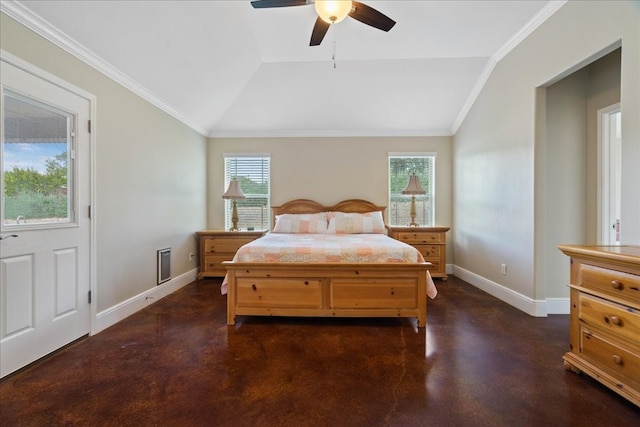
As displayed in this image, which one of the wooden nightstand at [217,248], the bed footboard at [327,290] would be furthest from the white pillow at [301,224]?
the bed footboard at [327,290]

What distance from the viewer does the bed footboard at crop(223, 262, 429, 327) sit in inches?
102

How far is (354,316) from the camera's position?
8.57 feet

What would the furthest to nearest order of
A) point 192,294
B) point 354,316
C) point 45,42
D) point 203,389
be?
1. point 192,294
2. point 354,316
3. point 45,42
4. point 203,389

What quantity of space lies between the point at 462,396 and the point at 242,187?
4.25 m

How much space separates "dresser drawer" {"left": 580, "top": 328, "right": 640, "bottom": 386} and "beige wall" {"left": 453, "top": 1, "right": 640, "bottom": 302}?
723 mm

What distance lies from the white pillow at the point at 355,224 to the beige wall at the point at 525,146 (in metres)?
1.37

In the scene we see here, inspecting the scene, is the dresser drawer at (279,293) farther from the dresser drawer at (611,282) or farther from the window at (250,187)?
the window at (250,187)

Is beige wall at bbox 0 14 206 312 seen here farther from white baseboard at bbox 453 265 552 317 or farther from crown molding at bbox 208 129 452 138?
white baseboard at bbox 453 265 552 317

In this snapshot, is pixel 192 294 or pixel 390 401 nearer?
pixel 390 401

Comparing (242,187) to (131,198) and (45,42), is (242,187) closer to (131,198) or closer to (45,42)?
(131,198)

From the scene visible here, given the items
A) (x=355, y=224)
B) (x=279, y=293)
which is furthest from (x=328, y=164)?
(x=279, y=293)

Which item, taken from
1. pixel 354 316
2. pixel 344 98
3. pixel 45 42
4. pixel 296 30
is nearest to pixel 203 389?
pixel 354 316

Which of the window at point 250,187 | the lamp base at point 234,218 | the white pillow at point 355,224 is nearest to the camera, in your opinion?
the white pillow at point 355,224

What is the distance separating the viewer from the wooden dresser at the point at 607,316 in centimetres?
148
